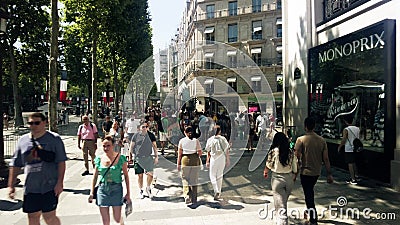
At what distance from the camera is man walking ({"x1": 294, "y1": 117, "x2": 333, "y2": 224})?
5.21 m

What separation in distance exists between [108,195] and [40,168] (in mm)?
911

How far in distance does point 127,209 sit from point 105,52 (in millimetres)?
23704

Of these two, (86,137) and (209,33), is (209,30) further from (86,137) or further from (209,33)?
(86,137)

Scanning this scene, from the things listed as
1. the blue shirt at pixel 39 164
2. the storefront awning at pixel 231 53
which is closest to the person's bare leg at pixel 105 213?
the blue shirt at pixel 39 164

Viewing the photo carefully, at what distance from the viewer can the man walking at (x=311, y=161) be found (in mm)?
5215

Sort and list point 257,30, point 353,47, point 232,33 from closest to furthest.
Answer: point 353,47 → point 257,30 → point 232,33

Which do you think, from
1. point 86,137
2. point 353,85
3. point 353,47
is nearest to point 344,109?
point 353,85

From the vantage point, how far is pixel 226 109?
651 inches

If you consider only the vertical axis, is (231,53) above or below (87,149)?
above

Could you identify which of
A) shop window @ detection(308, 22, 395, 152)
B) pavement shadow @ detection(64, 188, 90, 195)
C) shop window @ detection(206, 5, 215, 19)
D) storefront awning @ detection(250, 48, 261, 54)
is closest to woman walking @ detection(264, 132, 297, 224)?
shop window @ detection(308, 22, 395, 152)

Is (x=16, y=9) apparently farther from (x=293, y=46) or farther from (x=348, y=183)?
(x=348, y=183)

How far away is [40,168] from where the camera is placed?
414cm

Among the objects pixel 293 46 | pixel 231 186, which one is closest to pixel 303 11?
pixel 293 46

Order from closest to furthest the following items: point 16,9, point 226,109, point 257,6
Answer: point 226,109 → point 16,9 → point 257,6
